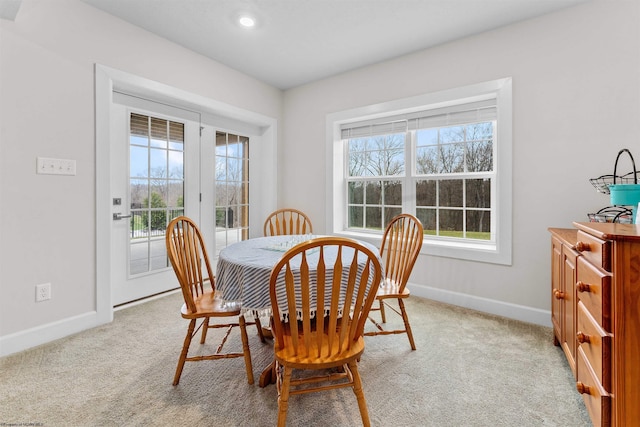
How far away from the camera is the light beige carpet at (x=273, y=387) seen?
1.47 meters

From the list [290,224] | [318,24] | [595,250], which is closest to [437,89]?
[318,24]

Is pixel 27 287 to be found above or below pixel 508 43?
below

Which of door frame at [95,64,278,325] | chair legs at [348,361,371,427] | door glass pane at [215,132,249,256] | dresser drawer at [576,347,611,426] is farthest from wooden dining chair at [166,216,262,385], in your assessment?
door glass pane at [215,132,249,256]

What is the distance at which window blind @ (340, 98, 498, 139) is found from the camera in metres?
2.89

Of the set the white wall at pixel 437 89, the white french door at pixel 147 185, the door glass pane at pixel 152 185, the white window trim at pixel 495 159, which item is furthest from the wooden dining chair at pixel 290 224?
the white wall at pixel 437 89

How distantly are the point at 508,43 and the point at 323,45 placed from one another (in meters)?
1.69

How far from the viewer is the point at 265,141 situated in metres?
4.29

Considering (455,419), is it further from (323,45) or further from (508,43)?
(323,45)

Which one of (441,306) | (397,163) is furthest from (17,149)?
(441,306)

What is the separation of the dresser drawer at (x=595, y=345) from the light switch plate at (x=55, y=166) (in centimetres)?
335

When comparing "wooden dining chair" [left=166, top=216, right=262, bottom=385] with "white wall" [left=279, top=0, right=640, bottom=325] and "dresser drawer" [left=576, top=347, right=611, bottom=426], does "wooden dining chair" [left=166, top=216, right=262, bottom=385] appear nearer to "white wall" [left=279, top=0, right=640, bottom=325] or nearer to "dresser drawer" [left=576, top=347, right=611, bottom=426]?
"dresser drawer" [left=576, top=347, right=611, bottom=426]

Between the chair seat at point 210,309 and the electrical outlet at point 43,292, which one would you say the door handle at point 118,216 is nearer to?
the electrical outlet at point 43,292

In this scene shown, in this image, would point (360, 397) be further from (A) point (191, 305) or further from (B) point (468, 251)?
(B) point (468, 251)

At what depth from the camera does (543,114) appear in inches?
98.6
